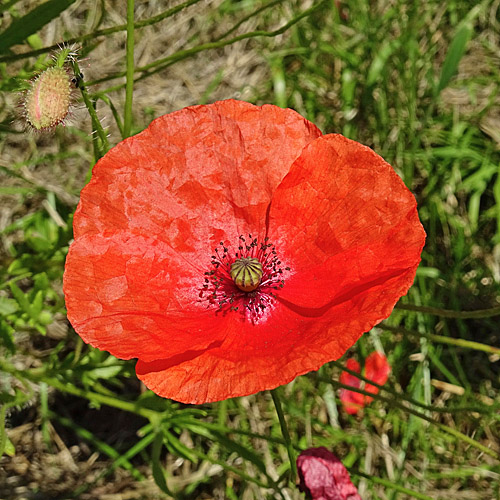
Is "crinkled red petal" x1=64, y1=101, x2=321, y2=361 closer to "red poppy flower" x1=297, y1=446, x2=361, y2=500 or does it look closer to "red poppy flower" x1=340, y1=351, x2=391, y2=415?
"red poppy flower" x1=297, y1=446, x2=361, y2=500

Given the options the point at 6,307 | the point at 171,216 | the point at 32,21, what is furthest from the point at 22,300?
the point at 32,21

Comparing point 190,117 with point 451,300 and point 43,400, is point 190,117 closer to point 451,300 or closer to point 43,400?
point 43,400

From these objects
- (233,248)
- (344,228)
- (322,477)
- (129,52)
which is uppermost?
(129,52)

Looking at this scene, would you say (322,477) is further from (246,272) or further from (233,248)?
(233,248)

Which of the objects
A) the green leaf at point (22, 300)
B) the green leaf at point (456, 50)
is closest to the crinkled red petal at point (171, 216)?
the green leaf at point (22, 300)

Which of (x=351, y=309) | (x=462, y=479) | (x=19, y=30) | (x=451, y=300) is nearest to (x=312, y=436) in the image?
(x=462, y=479)

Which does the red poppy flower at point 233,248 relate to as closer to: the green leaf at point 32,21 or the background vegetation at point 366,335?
the background vegetation at point 366,335

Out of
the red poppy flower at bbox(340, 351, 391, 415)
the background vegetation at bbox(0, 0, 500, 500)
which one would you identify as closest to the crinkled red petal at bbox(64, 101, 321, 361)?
the background vegetation at bbox(0, 0, 500, 500)
